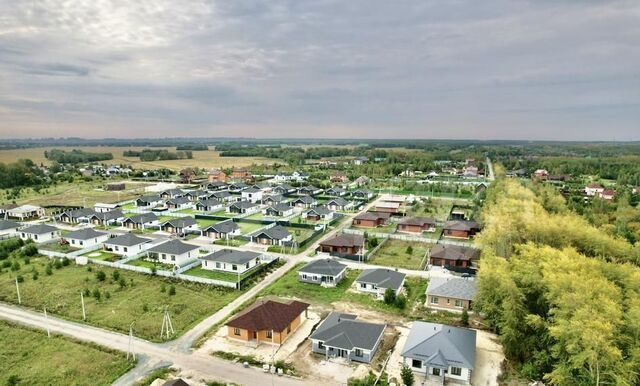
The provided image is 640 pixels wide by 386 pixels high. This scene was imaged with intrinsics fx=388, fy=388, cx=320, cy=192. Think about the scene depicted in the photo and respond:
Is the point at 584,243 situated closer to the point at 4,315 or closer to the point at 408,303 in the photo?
the point at 408,303

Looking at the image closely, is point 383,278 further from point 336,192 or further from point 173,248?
point 336,192

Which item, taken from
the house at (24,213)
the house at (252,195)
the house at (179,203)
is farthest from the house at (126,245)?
the house at (252,195)

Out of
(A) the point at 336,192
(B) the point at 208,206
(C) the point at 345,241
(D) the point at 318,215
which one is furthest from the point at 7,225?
(A) the point at 336,192

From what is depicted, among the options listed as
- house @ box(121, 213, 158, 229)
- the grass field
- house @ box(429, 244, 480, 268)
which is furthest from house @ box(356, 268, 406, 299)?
house @ box(121, 213, 158, 229)

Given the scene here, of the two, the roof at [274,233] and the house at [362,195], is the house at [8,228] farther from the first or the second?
the house at [362,195]

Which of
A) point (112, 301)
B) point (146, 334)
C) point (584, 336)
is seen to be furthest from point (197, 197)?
point (584, 336)
